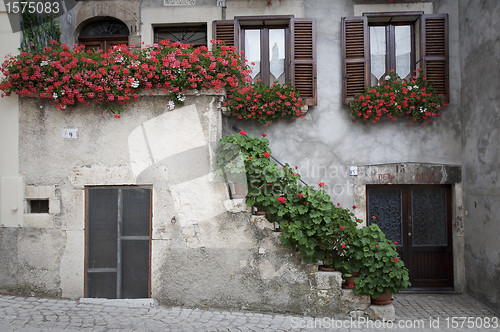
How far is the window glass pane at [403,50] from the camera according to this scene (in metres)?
5.89

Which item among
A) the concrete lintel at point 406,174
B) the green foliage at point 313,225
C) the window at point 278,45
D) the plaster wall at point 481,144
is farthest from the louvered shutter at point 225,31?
the plaster wall at point 481,144

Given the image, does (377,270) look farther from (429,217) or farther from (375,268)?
(429,217)

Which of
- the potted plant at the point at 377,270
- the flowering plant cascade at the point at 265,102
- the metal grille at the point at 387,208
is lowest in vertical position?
the potted plant at the point at 377,270

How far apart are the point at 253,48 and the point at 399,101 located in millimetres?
2567

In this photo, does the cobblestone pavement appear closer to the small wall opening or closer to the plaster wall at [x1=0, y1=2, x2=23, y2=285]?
the plaster wall at [x1=0, y1=2, x2=23, y2=285]

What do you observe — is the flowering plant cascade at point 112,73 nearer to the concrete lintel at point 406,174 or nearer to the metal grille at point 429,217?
the concrete lintel at point 406,174

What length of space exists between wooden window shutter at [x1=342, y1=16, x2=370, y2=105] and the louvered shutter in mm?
1824

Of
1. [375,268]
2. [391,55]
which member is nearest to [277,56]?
[391,55]

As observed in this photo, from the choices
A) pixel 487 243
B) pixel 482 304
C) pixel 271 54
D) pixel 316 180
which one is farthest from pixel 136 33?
pixel 482 304

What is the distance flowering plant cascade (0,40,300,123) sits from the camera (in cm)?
448

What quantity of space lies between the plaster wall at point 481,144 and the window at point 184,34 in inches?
172

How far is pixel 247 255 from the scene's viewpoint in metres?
4.53

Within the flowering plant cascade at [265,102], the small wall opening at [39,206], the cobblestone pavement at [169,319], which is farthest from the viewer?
the flowering plant cascade at [265,102]

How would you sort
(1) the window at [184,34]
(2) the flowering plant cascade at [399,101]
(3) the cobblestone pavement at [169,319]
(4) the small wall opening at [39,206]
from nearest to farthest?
1. (3) the cobblestone pavement at [169,319]
2. (4) the small wall opening at [39,206]
3. (2) the flowering plant cascade at [399,101]
4. (1) the window at [184,34]
